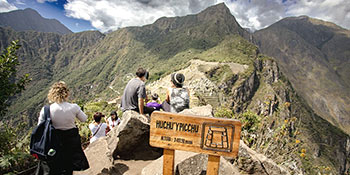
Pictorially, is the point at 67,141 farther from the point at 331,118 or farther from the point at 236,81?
the point at 331,118

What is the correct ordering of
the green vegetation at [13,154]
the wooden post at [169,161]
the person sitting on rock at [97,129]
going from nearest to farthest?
the wooden post at [169,161], the green vegetation at [13,154], the person sitting on rock at [97,129]

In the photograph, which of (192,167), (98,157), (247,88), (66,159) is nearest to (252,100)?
(247,88)

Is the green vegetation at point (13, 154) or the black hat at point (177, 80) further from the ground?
the black hat at point (177, 80)

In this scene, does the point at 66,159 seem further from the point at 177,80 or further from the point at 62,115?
the point at 177,80

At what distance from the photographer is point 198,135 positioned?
7.60 feet

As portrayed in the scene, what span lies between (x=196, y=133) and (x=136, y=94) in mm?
2637

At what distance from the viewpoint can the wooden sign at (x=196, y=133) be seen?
2.26 meters

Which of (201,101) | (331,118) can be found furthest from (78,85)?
(331,118)

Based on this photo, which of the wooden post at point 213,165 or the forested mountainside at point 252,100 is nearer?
the wooden post at point 213,165

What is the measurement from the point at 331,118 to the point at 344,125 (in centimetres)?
1168

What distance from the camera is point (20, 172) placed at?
11.1 ft

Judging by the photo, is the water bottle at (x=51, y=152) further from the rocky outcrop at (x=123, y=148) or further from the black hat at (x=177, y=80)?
the black hat at (x=177, y=80)

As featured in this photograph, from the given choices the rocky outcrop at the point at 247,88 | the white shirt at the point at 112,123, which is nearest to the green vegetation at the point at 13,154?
the white shirt at the point at 112,123

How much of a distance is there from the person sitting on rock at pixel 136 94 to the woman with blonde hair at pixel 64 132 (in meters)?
1.56
